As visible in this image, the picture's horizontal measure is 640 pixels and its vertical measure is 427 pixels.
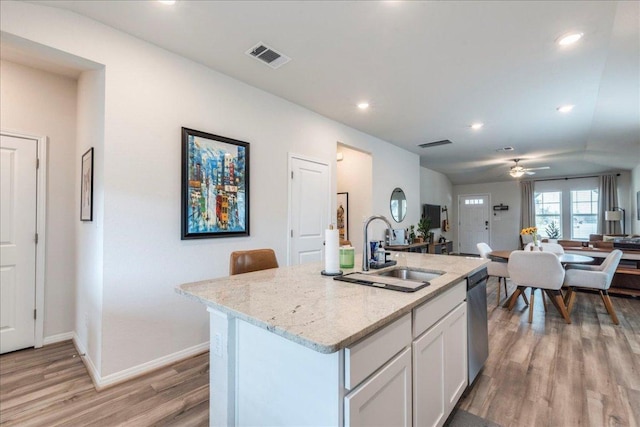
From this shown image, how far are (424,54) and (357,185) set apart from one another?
2918 millimetres

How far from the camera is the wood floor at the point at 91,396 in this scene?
1.83 metres

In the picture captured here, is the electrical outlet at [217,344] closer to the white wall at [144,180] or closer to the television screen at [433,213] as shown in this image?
the white wall at [144,180]

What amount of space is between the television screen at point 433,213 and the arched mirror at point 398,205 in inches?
83.0

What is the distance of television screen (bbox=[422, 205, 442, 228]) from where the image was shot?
8.10m

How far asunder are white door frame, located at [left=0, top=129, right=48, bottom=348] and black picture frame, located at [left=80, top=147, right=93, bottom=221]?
0.43 meters

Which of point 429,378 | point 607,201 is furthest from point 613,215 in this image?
point 429,378

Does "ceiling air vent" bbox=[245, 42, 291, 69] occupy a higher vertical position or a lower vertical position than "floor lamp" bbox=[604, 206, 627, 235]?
higher

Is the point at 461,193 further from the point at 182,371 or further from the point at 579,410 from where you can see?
the point at 182,371

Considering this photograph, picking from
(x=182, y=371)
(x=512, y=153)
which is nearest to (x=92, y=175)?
(x=182, y=371)

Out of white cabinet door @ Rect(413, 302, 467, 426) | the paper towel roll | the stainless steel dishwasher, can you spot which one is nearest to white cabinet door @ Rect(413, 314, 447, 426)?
white cabinet door @ Rect(413, 302, 467, 426)

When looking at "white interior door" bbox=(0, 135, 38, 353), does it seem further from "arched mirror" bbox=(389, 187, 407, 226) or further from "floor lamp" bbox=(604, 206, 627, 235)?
"floor lamp" bbox=(604, 206, 627, 235)

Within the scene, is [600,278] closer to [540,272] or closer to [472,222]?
[540,272]

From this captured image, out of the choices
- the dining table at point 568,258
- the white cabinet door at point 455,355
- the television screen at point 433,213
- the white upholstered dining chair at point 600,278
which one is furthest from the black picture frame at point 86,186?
the television screen at point 433,213

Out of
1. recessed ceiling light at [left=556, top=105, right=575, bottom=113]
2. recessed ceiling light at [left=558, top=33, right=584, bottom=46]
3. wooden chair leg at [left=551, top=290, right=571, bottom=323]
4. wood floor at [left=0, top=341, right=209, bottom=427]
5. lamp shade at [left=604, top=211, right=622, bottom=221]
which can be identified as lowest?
wood floor at [left=0, top=341, right=209, bottom=427]
